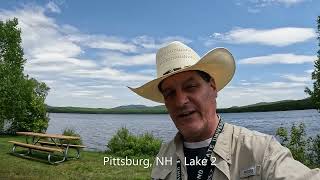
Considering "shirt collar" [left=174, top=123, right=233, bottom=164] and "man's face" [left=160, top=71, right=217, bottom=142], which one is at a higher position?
"man's face" [left=160, top=71, right=217, bottom=142]

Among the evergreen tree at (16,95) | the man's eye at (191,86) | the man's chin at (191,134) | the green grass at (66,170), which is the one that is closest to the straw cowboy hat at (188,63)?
the man's eye at (191,86)

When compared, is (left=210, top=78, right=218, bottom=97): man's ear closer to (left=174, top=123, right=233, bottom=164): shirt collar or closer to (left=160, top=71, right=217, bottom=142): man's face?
(left=160, top=71, right=217, bottom=142): man's face

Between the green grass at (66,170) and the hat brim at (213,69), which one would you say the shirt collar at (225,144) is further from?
the green grass at (66,170)

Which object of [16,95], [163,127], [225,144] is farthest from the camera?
[163,127]

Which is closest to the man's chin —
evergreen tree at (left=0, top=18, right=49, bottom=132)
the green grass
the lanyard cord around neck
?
the lanyard cord around neck

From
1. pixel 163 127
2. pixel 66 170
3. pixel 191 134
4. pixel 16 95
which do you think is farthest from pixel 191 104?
pixel 163 127

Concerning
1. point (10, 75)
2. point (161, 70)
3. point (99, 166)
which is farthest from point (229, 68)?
point (10, 75)

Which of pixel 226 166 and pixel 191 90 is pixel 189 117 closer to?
pixel 191 90

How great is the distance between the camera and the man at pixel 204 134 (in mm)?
2375

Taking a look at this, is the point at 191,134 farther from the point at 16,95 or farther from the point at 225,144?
the point at 16,95

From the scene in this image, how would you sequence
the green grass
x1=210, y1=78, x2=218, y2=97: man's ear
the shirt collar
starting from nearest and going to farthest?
1. the shirt collar
2. x1=210, y1=78, x2=218, y2=97: man's ear
3. the green grass

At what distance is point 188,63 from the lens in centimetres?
298

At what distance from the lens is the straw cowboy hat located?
2899 mm

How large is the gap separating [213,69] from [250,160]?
2.65 ft
